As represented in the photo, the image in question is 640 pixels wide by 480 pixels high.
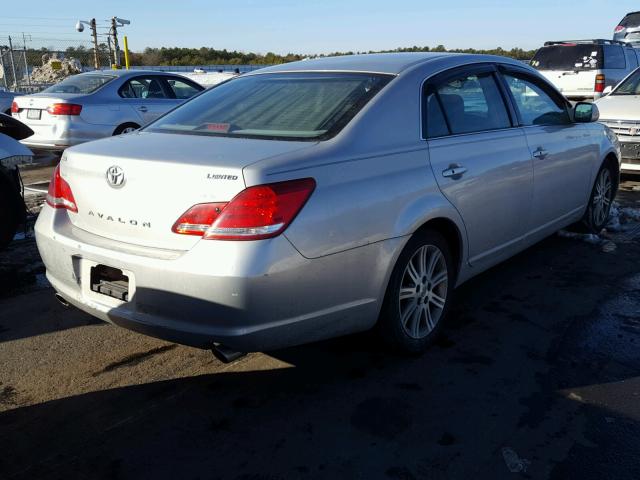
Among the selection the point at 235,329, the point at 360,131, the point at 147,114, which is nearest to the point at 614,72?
the point at 147,114

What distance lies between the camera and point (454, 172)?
361cm

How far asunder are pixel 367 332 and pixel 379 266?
52 centimetres

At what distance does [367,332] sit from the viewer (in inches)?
136

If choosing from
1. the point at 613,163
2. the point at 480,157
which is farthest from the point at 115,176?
the point at 613,163

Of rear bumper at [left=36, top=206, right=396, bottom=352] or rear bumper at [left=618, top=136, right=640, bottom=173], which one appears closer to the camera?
rear bumper at [left=36, top=206, right=396, bottom=352]

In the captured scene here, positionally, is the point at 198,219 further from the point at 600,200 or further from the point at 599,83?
the point at 599,83

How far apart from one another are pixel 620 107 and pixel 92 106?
24.5 ft

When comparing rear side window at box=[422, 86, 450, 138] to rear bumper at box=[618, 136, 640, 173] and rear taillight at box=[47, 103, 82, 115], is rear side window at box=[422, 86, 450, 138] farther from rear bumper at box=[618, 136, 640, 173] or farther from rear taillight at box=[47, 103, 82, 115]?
rear taillight at box=[47, 103, 82, 115]

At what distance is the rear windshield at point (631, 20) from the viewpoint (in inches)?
858

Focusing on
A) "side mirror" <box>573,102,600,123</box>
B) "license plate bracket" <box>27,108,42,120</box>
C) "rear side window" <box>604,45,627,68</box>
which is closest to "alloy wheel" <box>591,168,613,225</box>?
"side mirror" <box>573,102,600,123</box>

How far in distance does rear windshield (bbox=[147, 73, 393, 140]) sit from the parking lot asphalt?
1230mm

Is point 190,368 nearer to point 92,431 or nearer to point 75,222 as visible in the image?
point 92,431

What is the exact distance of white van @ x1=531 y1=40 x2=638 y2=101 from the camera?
1411 centimetres

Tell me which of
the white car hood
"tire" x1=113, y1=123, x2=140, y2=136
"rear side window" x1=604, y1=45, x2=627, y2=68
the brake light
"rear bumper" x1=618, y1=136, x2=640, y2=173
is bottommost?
"rear bumper" x1=618, y1=136, x2=640, y2=173
